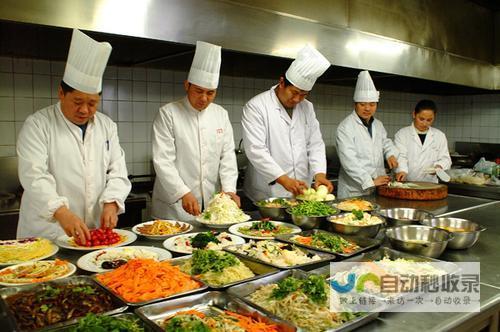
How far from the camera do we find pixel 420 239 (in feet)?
7.36

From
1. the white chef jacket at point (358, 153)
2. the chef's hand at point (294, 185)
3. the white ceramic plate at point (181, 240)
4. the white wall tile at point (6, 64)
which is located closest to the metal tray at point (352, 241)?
the white ceramic plate at point (181, 240)

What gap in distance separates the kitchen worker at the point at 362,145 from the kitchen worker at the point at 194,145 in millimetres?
1264

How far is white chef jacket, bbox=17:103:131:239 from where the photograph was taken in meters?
2.39

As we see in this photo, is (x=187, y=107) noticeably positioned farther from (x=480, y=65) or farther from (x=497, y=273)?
(x=480, y=65)

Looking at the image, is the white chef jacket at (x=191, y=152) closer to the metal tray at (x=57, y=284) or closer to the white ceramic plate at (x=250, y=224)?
the white ceramic plate at (x=250, y=224)

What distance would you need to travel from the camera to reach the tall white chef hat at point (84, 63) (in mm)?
2322

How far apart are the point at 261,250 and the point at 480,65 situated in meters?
5.06

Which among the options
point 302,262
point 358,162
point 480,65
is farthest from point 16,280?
point 480,65

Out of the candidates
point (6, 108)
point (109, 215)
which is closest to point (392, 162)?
point (109, 215)

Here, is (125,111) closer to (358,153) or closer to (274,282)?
(358,153)

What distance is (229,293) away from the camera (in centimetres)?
153

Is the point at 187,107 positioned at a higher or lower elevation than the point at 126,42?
lower

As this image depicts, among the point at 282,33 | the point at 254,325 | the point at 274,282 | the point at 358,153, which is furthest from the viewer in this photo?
the point at 358,153

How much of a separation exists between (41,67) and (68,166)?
61.6 inches
